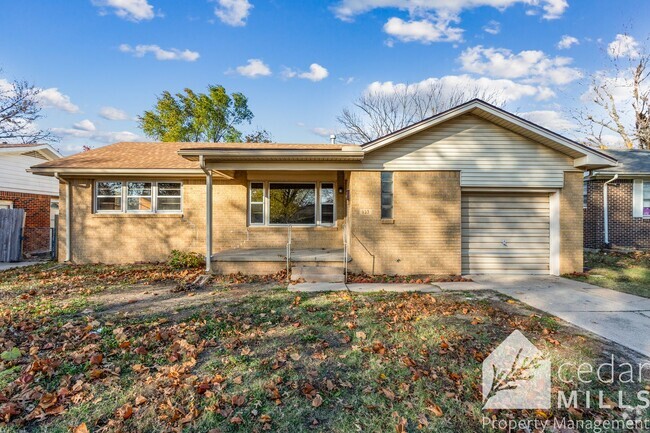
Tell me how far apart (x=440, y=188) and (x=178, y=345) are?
7082 millimetres

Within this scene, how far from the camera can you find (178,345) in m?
3.84

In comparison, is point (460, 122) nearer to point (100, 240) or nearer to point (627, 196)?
point (627, 196)

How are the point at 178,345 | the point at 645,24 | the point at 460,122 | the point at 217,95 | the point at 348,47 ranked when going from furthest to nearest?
the point at 217,95
the point at 645,24
the point at 348,47
the point at 460,122
the point at 178,345

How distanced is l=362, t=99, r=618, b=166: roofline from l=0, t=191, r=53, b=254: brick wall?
14001mm

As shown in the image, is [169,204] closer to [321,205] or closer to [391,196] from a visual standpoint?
[321,205]

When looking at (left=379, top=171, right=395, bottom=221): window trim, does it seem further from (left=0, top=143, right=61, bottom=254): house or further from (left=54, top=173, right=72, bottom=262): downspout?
(left=0, top=143, right=61, bottom=254): house

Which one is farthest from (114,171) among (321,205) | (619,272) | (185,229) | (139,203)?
(619,272)

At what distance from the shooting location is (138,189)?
35.0 feet

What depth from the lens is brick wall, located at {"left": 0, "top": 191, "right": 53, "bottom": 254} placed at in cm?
1287

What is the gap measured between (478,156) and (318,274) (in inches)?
206

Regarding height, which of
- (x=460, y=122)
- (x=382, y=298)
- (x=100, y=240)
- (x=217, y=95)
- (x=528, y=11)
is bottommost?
(x=382, y=298)

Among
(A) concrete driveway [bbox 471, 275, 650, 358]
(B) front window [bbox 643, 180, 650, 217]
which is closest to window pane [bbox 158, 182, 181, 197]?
(A) concrete driveway [bbox 471, 275, 650, 358]

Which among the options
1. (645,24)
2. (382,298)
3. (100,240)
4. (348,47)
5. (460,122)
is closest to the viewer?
(382,298)

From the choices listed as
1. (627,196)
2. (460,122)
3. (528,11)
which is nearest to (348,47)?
(528,11)
